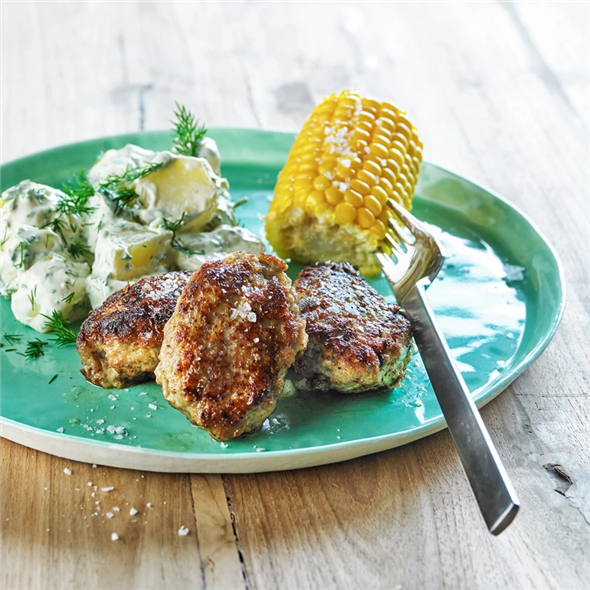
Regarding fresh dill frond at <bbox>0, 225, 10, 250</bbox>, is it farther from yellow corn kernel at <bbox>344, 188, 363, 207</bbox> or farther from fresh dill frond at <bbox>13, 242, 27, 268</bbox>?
yellow corn kernel at <bbox>344, 188, 363, 207</bbox>

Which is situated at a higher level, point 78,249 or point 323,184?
point 323,184

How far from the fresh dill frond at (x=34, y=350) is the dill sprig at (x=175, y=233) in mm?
706

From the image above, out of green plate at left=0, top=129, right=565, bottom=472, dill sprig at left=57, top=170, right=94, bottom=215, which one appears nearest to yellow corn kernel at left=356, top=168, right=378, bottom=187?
green plate at left=0, top=129, right=565, bottom=472

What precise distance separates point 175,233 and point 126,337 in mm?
761

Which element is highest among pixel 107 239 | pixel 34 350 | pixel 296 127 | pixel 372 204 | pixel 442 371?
pixel 442 371

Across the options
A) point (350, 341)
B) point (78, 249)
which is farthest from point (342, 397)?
point (78, 249)

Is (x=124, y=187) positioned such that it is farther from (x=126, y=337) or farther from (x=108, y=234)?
(x=126, y=337)

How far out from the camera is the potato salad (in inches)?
123

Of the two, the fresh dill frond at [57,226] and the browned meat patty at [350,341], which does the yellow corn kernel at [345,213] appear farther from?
the fresh dill frond at [57,226]

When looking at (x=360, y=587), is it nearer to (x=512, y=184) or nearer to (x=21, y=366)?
(x=21, y=366)

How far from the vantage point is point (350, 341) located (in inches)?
107

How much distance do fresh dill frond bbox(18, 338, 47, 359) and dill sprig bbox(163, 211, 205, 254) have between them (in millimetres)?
706

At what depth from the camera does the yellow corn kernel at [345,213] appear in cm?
347

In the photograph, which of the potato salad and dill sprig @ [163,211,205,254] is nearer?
the potato salad
